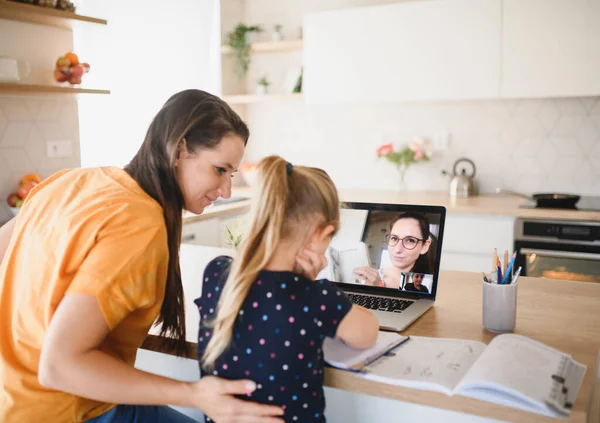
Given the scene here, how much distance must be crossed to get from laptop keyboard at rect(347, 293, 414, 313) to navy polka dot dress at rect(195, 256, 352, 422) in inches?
14.5

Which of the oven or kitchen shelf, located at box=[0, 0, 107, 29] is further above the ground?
kitchen shelf, located at box=[0, 0, 107, 29]

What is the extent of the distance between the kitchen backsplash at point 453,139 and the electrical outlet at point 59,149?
1604 mm

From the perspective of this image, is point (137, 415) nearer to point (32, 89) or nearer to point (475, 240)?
point (32, 89)

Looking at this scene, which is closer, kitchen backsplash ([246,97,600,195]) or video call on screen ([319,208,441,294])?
video call on screen ([319,208,441,294])

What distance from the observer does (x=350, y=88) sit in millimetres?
3781

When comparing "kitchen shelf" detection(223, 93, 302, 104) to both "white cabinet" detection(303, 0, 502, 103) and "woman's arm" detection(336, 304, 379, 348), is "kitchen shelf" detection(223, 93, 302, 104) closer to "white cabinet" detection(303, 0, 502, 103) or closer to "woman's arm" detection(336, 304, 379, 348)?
"white cabinet" detection(303, 0, 502, 103)

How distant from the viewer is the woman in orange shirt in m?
1.07

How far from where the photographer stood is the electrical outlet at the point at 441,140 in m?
3.95

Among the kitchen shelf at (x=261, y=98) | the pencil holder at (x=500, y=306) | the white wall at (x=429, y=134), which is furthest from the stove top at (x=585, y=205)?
the pencil holder at (x=500, y=306)

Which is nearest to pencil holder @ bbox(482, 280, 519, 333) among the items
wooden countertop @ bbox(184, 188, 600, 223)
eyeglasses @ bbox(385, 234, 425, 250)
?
eyeglasses @ bbox(385, 234, 425, 250)

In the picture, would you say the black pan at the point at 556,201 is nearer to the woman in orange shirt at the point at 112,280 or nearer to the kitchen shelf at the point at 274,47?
the kitchen shelf at the point at 274,47

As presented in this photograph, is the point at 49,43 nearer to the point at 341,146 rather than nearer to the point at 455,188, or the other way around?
the point at 341,146

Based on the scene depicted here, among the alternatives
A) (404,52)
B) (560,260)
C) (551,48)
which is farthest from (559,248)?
(404,52)

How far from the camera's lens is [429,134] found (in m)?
4.00
